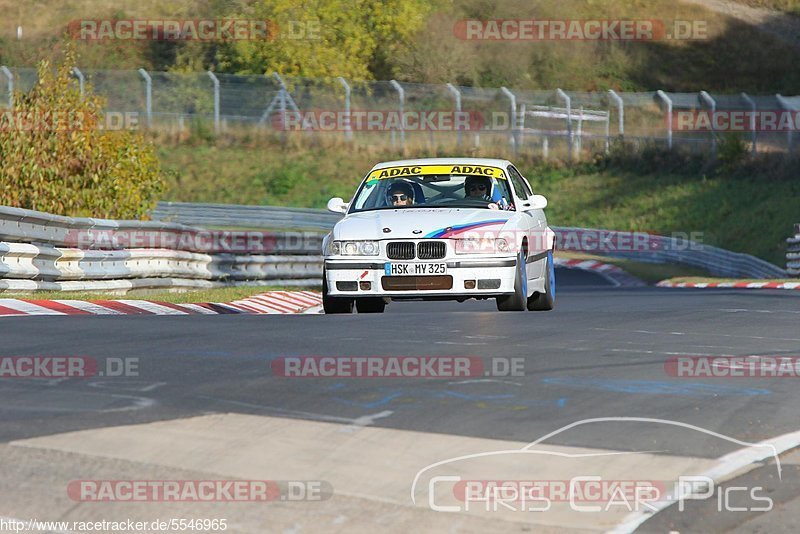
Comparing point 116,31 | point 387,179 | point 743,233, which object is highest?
point 116,31

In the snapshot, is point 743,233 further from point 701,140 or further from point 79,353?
point 79,353

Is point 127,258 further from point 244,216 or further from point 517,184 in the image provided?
point 244,216

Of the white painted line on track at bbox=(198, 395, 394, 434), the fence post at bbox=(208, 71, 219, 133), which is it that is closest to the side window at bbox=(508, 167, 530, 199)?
the white painted line on track at bbox=(198, 395, 394, 434)

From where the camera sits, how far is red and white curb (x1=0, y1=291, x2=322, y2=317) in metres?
14.2

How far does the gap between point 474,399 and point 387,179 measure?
23.9 feet

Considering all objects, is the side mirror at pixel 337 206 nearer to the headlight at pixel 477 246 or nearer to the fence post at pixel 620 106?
the headlight at pixel 477 246

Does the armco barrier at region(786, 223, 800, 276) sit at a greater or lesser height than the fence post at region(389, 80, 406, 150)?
lesser

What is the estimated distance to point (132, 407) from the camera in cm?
728

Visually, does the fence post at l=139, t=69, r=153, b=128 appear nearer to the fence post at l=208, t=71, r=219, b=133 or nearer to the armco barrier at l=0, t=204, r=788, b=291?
the fence post at l=208, t=71, r=219, b=133

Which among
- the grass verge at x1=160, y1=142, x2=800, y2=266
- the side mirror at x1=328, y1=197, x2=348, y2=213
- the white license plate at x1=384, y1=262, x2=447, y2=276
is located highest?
the side mirror at x1=328, y1=197, x2=348, y2=213

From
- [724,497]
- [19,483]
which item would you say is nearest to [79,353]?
[19,483]

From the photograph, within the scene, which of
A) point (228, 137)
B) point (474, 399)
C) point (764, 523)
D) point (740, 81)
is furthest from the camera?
point (740, 81)

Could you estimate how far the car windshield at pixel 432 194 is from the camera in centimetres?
1439

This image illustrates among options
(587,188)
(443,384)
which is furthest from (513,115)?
(443,384)
